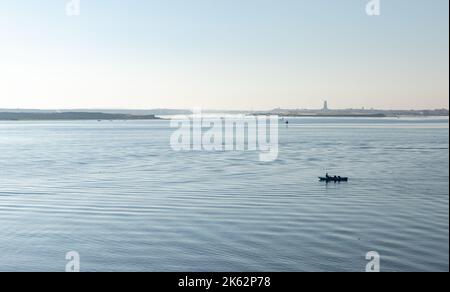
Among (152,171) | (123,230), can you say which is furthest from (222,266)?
(152,171)

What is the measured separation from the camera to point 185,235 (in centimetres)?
2016

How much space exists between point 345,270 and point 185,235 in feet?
22.5

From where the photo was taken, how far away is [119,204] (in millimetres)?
27406

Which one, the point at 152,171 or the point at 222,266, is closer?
the point at 222,266

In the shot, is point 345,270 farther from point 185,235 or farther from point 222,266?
point 185,235

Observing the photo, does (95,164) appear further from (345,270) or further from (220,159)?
(345,270)

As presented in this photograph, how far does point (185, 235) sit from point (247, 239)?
254 cm

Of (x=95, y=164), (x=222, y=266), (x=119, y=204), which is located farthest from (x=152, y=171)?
(x=222, y=266)
